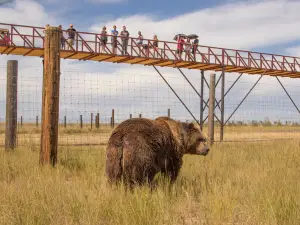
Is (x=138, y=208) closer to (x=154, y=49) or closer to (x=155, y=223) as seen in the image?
(x=155, y=223)

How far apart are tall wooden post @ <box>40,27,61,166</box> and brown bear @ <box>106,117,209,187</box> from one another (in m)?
3.10

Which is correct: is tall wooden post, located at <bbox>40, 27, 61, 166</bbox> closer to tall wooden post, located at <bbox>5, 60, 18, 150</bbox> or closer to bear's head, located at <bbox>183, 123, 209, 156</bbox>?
bear's head, located at <bbox>183, 123, 209, 156</bbox>

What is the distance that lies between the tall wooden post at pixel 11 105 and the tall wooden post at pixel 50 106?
4004 mm

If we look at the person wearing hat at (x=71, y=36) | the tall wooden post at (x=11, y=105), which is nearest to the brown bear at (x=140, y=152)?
the tall wooden post at (x=11, y=105)

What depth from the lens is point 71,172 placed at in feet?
29.7

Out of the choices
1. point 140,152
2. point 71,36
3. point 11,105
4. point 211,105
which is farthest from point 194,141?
point 71,36

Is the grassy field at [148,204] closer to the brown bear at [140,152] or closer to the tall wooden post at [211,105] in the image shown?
the brown bear at [140,152]

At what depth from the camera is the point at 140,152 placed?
6121mm

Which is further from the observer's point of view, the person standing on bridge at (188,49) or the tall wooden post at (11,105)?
the person standing on bridge at (188,49)

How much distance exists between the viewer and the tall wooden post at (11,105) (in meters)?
12.9

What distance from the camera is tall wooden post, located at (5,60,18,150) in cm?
1291

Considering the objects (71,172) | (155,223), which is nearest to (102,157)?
(71,172)

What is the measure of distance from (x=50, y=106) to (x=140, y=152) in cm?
387

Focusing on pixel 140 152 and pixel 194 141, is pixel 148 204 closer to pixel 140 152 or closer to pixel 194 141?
pixel 140 152
